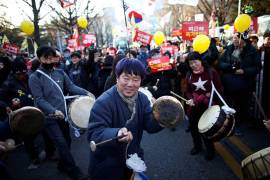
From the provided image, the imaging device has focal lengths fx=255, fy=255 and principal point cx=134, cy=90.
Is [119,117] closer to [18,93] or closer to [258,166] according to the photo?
[258,166]

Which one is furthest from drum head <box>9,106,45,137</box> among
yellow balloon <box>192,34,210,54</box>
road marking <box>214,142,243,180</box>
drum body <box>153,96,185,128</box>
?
yellow balloon <box>192,34,210,54</box>

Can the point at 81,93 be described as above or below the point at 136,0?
below

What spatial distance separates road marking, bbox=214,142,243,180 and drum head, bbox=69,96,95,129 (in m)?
2.36

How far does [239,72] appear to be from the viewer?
5438 millimetres

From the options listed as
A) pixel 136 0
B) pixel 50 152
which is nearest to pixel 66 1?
pixel 136 0

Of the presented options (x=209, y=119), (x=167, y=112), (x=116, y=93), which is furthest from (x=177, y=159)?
(x=116, y=93)

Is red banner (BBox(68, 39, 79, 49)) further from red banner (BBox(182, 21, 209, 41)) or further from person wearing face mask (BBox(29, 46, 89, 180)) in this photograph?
person wearing face mask (BBox(29, 46, 89, 180))

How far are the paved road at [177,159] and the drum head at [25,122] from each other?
5.68ft

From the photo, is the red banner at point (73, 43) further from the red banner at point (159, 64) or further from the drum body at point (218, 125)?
the drum body at point (218, 125)

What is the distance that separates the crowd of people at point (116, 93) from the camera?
2.22m

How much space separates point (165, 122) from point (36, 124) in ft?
4.74

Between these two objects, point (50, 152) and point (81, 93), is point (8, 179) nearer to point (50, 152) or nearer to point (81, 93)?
point (81, 93)

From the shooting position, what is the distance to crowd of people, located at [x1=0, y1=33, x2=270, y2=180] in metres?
2.22

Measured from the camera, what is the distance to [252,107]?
20.5 ft
